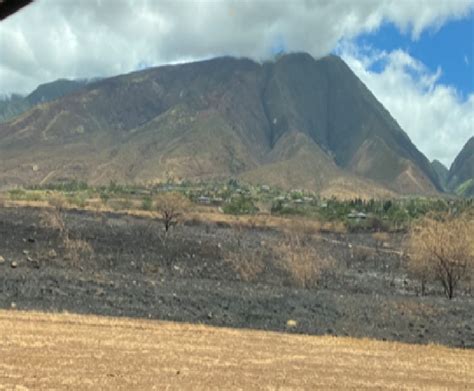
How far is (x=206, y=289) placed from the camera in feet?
80.6

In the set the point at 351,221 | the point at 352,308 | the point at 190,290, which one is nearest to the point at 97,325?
the point at 190,290

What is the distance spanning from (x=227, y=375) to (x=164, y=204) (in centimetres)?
5529

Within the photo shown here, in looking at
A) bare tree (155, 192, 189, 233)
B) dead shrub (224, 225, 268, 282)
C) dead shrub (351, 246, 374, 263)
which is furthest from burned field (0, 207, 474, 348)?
bare tree (155, 192, 189, 233)

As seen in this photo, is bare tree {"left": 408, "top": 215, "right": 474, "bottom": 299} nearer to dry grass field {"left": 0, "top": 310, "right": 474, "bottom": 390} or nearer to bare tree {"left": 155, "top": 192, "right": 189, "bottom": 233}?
dry grass field {"left": 0, "top": 310, "right": 474, "bottom": 390}

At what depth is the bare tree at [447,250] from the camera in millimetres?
27875

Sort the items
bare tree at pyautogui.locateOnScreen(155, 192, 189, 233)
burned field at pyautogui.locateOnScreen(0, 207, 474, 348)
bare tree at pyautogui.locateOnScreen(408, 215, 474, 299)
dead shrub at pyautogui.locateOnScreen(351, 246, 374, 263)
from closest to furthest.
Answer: burned field at pyautogui.locateOnScreen(0, 207, 474, 348)
bare tree at pyautogui.locateOnScreen(408, 215, 474, 299)
dead shrub at pyautogui.locateOnScreen(351, 246, 374, 263)
bare tree at pyautogui.locateOnScreen(155, 192, 189, 233)

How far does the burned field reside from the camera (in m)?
20.3

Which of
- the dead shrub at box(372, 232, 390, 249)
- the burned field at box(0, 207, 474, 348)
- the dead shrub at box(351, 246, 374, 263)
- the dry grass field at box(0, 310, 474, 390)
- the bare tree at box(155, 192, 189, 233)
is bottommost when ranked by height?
the dry grass field at box(0, 310, 474, 390)

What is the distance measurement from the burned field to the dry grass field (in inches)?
74.3

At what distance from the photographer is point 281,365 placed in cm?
1352

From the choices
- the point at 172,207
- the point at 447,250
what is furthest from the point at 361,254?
the point at 447,250

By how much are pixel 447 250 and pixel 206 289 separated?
10.9 m

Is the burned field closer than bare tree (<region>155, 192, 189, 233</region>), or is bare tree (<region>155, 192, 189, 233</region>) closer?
the burned field

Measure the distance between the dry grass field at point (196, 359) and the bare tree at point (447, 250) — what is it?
10.6 meters
